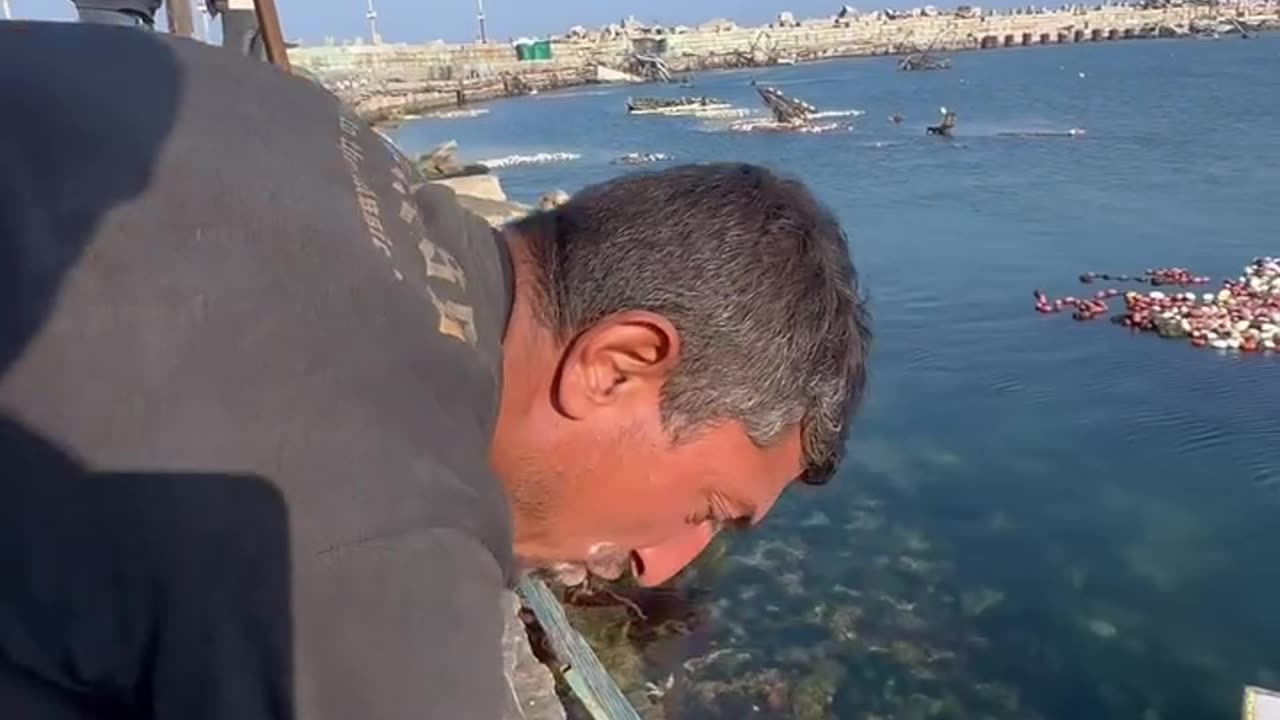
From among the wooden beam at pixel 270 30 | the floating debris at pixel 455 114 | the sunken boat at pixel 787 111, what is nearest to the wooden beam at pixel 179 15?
the wooden beam at pixel 270 30

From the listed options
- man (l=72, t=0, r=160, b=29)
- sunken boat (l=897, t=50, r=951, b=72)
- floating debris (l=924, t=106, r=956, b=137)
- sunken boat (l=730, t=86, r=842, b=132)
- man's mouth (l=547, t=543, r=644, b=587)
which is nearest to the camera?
man's mouth (l=547, t=543, r=644, b=587)

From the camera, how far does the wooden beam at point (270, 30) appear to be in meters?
3.98

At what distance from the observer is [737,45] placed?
81.2 meters

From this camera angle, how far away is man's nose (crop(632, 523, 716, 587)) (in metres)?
1.39

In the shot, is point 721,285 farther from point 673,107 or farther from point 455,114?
point 455,114

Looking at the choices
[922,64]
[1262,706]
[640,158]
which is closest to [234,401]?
[1262,706]

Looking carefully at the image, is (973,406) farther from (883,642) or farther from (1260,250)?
(1260,250)

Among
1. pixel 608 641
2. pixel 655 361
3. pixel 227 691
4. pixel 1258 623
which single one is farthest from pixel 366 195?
pixel 1258 623

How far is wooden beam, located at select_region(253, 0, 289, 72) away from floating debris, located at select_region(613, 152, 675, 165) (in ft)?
80.5

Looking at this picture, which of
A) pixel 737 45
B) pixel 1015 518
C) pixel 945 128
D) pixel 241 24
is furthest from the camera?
pixel 737 45

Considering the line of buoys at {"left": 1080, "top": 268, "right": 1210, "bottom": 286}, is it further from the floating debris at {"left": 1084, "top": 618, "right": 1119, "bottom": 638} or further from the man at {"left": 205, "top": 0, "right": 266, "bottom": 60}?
the man at {"left": 205, "top": 0, "right": 266, "bottom": 60}

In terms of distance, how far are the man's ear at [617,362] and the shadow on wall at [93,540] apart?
41 centimetres

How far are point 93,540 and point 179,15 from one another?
192 inches

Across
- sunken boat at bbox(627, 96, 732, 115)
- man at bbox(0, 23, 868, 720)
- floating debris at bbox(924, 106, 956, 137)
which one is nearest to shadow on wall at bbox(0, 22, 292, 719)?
man at bbox(0, 23, 868, 720)
